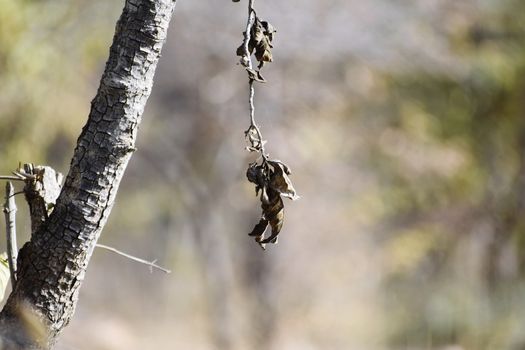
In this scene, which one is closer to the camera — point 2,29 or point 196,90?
point 2,29

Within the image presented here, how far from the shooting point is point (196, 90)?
11.4 metres

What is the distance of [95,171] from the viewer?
2.05 m

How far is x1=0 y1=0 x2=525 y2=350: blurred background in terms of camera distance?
951 centimetres

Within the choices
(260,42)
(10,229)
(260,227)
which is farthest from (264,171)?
(10,229)

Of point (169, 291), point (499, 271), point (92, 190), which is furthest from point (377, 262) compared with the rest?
point (92, 190)

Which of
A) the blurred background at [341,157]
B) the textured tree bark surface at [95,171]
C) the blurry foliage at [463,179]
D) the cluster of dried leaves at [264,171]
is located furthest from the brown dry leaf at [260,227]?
the blurry foliage at [463,179]

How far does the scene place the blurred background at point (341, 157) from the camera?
31.2 ft

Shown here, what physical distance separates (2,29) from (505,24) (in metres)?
6.25

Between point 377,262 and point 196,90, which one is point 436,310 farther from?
point 196,90

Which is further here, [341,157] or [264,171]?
[341,157]

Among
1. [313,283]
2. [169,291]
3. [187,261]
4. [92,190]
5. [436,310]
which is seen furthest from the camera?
[187,261]

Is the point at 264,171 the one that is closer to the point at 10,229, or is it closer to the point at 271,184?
the point at 271,184

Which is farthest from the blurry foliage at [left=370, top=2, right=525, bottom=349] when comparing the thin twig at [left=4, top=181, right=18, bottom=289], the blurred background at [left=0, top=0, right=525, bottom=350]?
the thin twig at [left=4, top=181, right=18, bottom=289]

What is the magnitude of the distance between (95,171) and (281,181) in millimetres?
419
